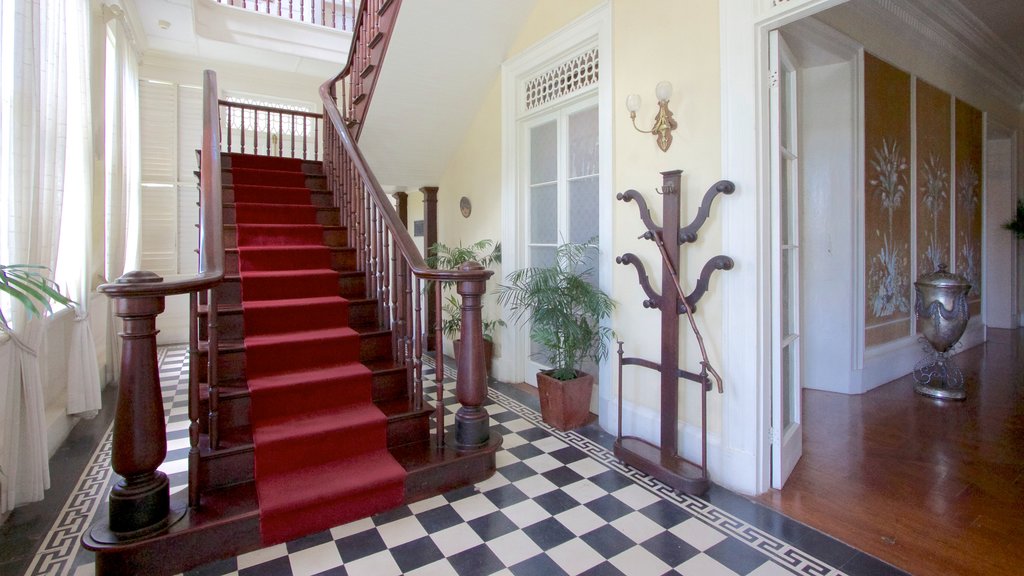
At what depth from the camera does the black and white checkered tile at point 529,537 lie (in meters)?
2.04

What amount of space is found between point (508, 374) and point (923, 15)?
17.6 ft

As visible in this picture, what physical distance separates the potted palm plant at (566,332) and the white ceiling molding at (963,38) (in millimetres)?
3625

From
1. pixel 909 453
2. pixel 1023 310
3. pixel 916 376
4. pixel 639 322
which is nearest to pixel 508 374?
pixel 639 322

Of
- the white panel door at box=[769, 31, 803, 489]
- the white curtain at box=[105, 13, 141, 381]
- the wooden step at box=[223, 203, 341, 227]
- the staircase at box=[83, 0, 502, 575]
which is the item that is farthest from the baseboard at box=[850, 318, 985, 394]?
the white curtain at box=[105, 13, 141, 381]

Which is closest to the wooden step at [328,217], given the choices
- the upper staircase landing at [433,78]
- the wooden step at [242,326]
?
the upper staircase landing at [433,78]

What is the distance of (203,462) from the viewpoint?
2344 millimetres

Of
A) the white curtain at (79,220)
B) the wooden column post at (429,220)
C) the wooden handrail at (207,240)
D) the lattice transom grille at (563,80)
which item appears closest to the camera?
the wooden handrail at (207,240)

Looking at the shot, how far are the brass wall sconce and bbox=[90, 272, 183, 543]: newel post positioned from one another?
2.69 m

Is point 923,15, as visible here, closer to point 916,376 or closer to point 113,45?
point 916,376

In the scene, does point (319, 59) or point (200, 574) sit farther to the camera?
point (319, 59)

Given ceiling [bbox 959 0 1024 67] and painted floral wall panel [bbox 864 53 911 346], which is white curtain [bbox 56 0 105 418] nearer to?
painted floral wall panel [bbox 864 53 911 346]

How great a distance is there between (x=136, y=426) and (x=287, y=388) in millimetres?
810

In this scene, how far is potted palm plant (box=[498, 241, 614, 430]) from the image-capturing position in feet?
11.4

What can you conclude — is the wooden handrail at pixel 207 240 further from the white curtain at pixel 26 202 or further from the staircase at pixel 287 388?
the white curtain at pixel 26 202
